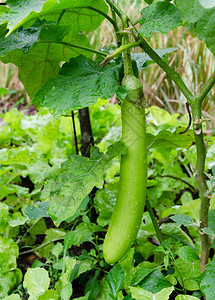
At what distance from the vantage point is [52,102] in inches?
26.6

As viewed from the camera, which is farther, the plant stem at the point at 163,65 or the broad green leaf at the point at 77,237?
the broad green leaf at the point at 77,237

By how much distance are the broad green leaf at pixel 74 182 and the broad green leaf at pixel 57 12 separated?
28cm

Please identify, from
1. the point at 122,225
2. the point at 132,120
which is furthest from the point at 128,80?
the point at 122,225

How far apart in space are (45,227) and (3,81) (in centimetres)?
348

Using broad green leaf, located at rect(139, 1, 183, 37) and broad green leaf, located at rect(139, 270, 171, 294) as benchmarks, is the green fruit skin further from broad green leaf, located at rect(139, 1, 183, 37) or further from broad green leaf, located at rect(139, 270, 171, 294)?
broad green leaf, located at rect(139, 270, 171, 294)

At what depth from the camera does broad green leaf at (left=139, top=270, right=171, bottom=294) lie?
867 mm

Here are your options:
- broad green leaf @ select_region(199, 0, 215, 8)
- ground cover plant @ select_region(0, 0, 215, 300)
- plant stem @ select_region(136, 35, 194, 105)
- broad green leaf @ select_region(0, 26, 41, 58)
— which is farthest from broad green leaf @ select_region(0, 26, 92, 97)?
broad green leaf @ select_region(199, 0, 215, 8)

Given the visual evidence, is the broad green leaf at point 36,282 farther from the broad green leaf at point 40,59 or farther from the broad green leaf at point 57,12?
the broad green leaf at point 57,12

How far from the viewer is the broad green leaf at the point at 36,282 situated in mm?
896

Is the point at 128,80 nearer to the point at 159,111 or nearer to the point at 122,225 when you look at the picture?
the point at 122,225

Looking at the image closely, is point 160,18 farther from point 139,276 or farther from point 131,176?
point 139,276

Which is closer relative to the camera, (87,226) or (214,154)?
(87,226)

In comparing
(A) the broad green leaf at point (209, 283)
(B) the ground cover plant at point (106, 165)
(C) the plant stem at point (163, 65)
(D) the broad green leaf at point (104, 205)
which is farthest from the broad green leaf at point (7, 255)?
(C) the plant stem at point (163, 65)

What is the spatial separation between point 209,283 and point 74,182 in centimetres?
35
